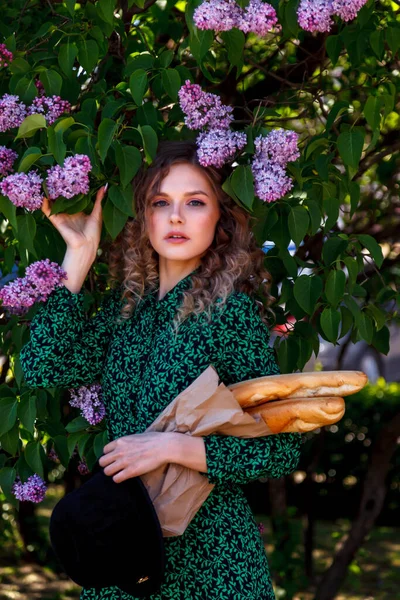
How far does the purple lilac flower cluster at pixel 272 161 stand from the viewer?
6.97 ft

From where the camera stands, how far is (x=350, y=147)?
228 cm

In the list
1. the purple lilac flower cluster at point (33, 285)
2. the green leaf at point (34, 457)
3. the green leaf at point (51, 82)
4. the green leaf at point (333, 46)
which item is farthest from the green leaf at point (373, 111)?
the green leaf at point (34, 457)

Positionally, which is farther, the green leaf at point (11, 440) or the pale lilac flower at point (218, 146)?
the green leaf at point (11, 440)

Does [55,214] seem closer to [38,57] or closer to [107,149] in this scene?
[107,149]

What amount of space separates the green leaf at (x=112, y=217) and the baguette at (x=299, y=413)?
0.55 metres

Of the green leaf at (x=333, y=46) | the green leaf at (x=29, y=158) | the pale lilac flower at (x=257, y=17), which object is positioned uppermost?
the green leaf at (x=333, y=46)

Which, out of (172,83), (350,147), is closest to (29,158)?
(172,83)

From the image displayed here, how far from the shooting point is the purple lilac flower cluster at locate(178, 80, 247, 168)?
2135 mm

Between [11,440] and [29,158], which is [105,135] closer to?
[29,158]

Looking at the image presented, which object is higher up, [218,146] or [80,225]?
[218,146]

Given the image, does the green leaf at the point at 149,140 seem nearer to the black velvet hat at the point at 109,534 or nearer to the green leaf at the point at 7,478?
the black velvet hat at the point at 109,534

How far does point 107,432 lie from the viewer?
246 cm

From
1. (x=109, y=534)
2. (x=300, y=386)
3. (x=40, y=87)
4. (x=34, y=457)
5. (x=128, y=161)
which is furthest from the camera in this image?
(x=34, y=457)

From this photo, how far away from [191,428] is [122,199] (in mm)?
568
